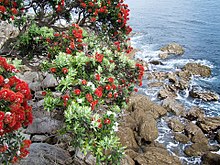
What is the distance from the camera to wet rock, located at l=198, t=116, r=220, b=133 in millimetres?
19625

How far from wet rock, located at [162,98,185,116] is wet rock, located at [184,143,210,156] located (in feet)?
15.6

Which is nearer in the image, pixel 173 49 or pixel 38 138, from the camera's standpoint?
pixel 38 138

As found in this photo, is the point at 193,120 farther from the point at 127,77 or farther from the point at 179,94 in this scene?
the point at 127,77

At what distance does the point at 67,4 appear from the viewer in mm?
9297

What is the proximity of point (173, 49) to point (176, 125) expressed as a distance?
21.3 metres

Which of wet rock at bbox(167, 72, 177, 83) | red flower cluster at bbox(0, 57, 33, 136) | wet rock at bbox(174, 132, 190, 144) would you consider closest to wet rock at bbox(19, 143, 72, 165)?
red flower cluster at bbox(0, 57, 33, 136)

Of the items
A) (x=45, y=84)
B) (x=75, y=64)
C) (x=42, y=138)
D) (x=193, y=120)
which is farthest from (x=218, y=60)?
(x=75, y=64)

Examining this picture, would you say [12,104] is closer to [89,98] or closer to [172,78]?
[89,98]

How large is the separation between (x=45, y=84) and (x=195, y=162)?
11.1 metres

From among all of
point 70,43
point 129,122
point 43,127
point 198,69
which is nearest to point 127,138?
point 129,122

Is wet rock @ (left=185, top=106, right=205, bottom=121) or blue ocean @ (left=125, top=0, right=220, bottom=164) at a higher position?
blue ocean @ (left=125, top=0, right=220, bottom=164)

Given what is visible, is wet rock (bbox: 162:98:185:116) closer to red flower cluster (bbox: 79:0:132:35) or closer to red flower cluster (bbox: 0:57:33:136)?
red flower cluster (bbox: 79:0:132:35)

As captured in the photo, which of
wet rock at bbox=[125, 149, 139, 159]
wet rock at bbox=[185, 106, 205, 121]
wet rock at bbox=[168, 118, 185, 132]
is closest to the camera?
wet rock at bbox=[125, 149, 139, 159]

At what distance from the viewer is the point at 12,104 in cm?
453
